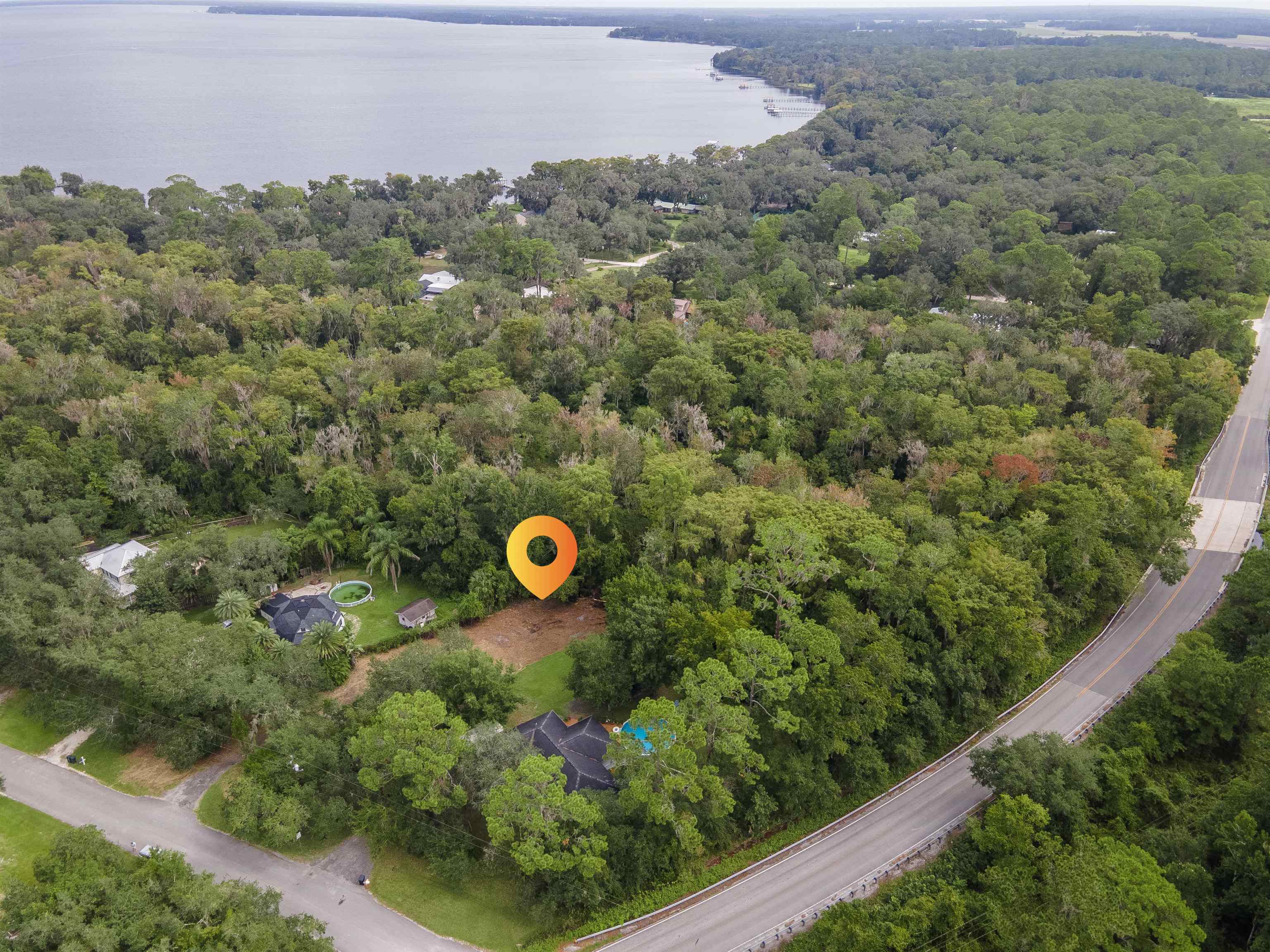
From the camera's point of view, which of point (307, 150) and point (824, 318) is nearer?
point (824, 318)

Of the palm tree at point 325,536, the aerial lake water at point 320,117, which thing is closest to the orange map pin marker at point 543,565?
the palm tree at point 325,536

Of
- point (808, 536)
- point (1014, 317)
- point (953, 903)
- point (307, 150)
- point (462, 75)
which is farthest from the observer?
point (462, 75)

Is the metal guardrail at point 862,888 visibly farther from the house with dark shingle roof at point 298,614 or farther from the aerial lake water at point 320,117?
the aerial lake water at point 320,117

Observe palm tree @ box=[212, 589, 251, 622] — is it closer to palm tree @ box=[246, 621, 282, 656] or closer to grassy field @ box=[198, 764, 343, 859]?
palm tree @ box=[246, 621, 282, 656]

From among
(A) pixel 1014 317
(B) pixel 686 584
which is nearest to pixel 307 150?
(A) pixel 1014 317

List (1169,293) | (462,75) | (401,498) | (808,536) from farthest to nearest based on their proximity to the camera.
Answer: (462,75), (1169,293), (401,498), (808,536)

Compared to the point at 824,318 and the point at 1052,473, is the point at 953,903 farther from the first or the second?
the point at 824,318

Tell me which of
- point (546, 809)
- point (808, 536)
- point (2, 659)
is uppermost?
point (808, 536)
